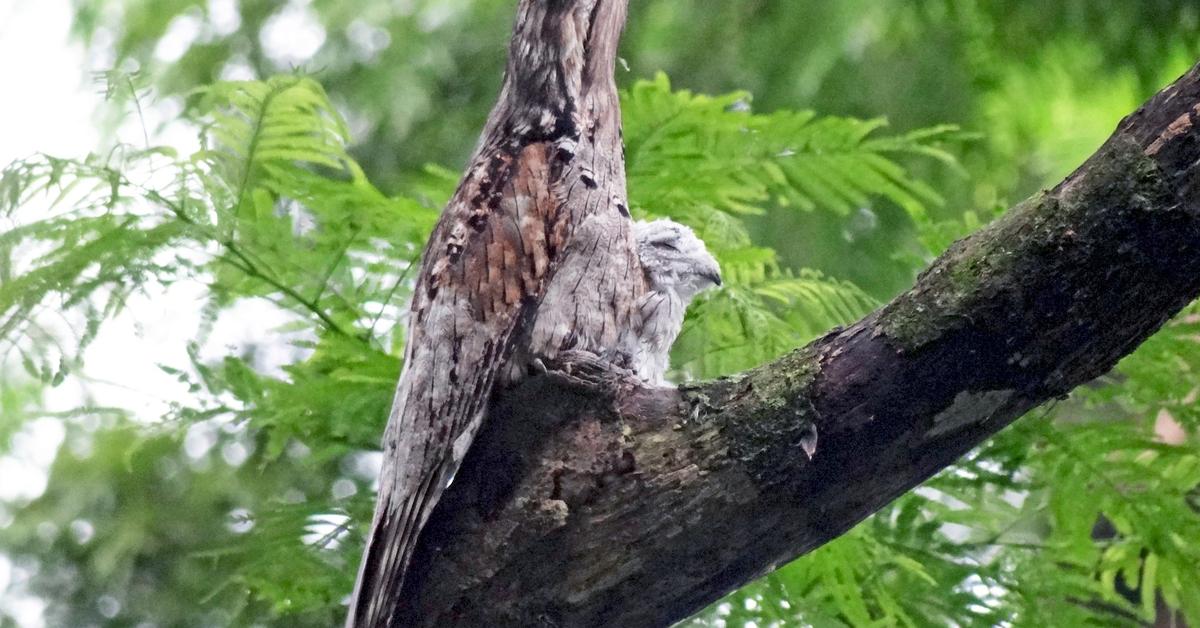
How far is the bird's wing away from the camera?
155 cm

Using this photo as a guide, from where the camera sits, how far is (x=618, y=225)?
1796 millimetres

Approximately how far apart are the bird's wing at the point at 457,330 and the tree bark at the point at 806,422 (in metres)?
0.04

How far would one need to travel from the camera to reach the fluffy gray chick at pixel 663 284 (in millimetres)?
1816

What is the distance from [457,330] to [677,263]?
0.43 metres

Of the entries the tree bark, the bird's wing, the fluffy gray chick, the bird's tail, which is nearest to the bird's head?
the fluffy gray chick

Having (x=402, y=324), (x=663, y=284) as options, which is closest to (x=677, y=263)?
(x=663, y=284)

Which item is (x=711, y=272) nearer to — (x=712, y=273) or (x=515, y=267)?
(x=712, y=273)

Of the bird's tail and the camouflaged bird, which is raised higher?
the camouflaged bird

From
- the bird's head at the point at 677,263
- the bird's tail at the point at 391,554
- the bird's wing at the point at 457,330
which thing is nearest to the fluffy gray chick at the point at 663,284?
the bird's head at the point at 677,263

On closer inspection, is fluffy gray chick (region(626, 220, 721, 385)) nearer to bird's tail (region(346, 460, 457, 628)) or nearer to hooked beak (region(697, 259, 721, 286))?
hooked beak (region(697, 259, 721, 286))

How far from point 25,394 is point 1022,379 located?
9.18 feet

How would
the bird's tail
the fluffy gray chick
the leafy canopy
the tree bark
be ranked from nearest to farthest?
the tree bark < the bird's tail < the fluffy gray chick < the leafy canopy

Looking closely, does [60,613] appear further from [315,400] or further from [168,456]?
[315,400]

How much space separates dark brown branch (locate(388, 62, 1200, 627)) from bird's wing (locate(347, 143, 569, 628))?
0.04 meters
